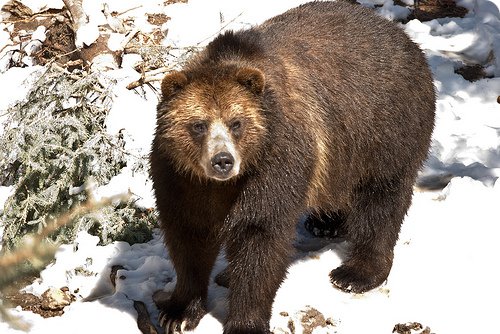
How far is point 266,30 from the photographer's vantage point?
5.08m

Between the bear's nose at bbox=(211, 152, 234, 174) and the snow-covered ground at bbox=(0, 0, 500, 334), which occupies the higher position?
the bear's nose at bbox=(211, 152, 234, 174)

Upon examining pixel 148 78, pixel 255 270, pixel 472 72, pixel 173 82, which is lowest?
pixel 472 72

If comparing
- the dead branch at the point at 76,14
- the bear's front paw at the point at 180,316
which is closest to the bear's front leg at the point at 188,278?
the bear's front paw at the point at 180,316

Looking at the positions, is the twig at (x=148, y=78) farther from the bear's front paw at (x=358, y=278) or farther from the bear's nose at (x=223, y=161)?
the bear's nose at (x=223, y=161)

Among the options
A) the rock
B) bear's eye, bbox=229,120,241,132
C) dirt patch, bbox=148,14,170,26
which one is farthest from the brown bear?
dirt patch, bbox=148,14,170,26

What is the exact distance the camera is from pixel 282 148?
14.7ft

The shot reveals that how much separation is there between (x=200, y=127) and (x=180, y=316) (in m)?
1.44

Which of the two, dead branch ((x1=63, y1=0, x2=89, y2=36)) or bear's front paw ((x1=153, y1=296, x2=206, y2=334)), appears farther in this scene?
dead branch ((x1=63, y1=0, x2=89, y2=36))

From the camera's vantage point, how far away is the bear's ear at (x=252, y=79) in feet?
13.9

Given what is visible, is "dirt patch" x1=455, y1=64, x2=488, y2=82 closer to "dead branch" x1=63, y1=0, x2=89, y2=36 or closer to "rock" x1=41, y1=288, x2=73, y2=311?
"dead branch" x1=63, y1=0, x2=89, y2=36

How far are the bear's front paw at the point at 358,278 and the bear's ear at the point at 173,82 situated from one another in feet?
6.75

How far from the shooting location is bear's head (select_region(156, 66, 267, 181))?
13.8 feet

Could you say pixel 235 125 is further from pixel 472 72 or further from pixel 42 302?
pixel 472 72

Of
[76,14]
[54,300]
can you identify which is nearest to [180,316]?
[54,300]
